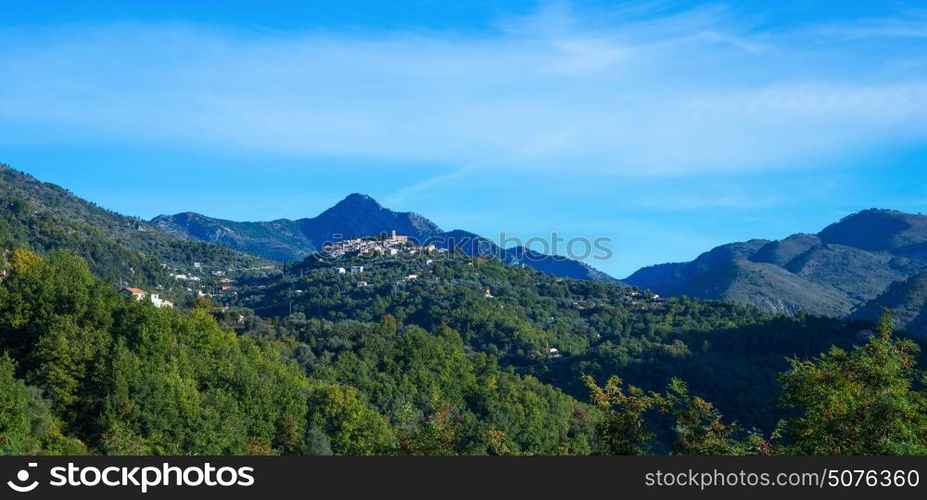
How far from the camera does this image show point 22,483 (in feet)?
38.3

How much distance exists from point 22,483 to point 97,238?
103 metres

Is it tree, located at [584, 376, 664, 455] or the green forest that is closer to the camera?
the green forest

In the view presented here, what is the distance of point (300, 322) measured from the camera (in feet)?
250

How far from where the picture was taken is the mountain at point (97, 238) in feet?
310

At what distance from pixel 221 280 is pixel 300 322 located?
68.8 meters

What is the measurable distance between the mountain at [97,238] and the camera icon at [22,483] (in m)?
46.4

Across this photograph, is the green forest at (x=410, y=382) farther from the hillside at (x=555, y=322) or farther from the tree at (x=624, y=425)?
the hillside at (x=555, y=322)

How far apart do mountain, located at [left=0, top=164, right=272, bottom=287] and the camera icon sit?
46418 mm

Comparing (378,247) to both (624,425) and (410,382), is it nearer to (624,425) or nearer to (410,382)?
(410,382)

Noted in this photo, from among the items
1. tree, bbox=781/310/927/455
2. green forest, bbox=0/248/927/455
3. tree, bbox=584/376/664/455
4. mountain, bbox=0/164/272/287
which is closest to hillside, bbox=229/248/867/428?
green forest, bbox=0/248/927/455

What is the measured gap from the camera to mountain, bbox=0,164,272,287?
94.6 meters

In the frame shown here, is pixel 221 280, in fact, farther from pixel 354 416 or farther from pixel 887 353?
pixel 887 353

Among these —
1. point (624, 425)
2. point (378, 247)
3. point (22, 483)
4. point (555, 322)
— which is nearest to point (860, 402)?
point (624, 425)

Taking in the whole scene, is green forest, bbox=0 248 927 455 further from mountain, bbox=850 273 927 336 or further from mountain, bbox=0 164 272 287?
mountain, bbox=850 273 927 336
